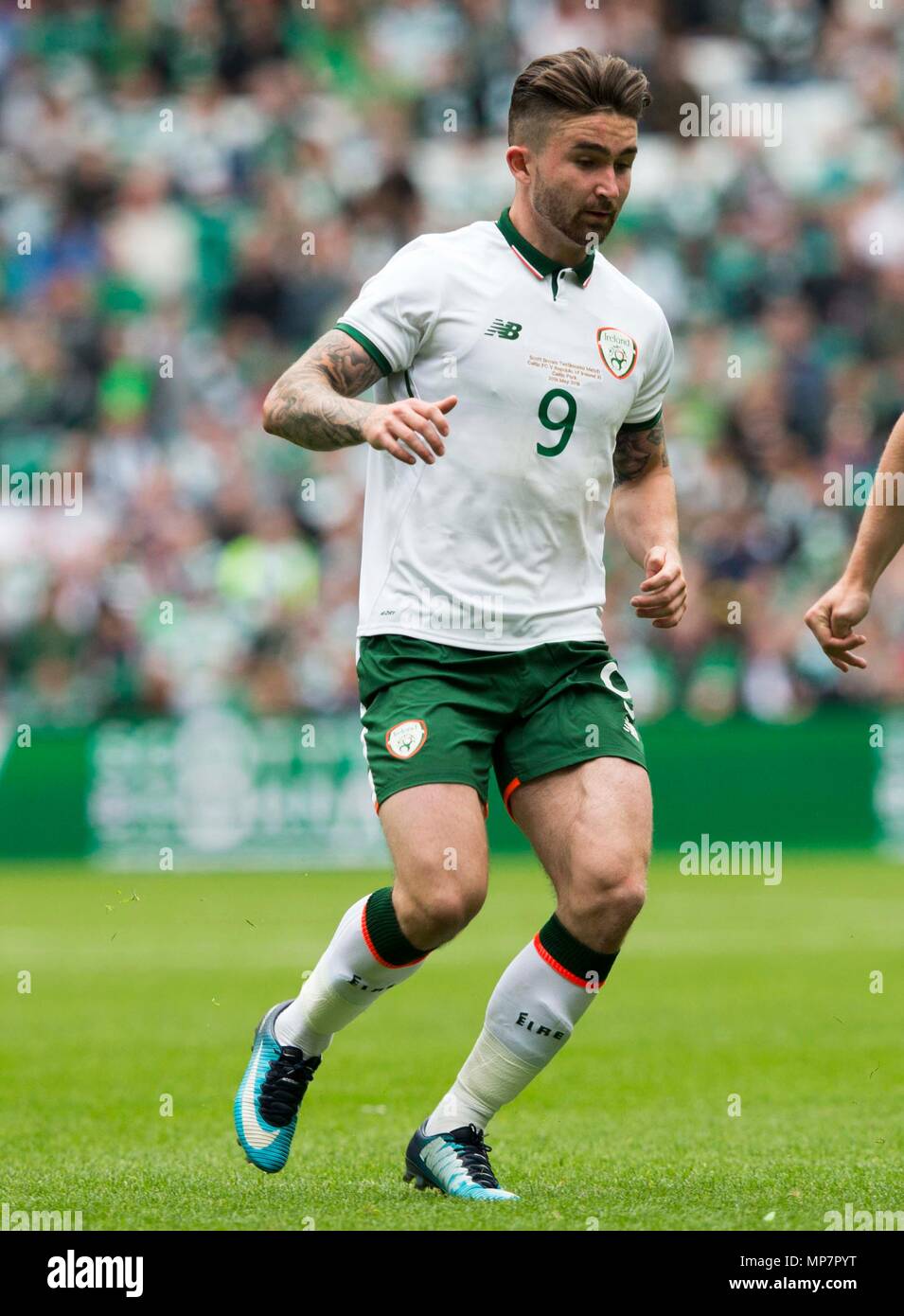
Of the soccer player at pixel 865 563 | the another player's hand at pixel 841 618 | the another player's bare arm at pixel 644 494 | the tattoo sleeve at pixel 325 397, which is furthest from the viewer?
the another player's bare arm at pixel 644 494

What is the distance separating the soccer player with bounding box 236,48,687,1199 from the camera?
5.23 meters

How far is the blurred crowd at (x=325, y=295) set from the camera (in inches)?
642

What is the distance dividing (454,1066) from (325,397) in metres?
3.68

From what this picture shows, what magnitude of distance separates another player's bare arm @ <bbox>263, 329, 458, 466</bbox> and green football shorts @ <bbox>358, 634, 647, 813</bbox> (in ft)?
2.01

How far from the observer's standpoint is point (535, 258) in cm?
555

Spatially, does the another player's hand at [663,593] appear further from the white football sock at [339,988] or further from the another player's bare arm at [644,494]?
the white football sock at [339,988]

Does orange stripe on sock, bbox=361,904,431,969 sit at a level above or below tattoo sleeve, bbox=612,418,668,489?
below

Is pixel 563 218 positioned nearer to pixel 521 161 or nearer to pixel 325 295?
pixel 521 161

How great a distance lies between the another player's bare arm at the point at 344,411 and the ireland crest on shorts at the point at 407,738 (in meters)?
0.72

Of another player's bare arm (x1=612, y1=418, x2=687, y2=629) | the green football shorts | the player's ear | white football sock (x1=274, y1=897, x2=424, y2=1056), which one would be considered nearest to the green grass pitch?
white football sock (x1=274, y1=897, x2=424, y2=1056)

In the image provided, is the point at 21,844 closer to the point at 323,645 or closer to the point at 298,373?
the point at 323,645

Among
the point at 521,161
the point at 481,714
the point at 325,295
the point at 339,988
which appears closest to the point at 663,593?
the point at 481,714

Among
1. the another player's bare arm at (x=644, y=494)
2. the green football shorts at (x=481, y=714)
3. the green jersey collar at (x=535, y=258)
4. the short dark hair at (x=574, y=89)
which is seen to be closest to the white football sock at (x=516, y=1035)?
the green football shorts at (x=481, y=714)

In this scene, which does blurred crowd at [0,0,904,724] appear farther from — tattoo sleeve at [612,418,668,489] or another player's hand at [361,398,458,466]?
another player's hand at [361,398,458,466]
